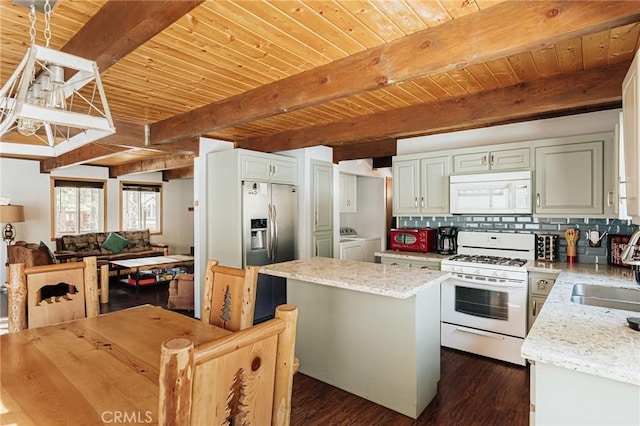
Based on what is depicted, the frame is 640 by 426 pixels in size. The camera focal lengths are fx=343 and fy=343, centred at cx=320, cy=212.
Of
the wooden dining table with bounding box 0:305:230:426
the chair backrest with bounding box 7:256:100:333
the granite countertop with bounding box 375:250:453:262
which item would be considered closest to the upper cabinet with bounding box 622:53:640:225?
the wooden dining table with bounding box 0:305:230:426

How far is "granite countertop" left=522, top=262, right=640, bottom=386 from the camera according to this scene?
1167mm

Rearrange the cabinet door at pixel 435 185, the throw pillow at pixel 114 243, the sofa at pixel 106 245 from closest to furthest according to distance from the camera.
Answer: the cabinet door at pixel 435 185 → the sofa at pixel 106 245 → the throw pillow at pixel 114 243

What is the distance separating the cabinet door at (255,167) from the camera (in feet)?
13.3

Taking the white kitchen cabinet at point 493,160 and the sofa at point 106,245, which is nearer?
the white kitchen cabinet at point 493,160

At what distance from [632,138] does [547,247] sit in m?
2.24

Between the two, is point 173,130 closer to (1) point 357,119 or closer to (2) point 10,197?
(1) point 357,119

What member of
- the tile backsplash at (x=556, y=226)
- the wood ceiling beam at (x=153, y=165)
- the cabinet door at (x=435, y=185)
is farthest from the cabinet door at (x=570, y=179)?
the wood ceiling beam at (x=153, y=165)

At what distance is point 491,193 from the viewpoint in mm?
3529

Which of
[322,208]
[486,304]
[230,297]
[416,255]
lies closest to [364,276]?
[230,297]

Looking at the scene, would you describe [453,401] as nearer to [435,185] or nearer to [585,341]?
[585,341]

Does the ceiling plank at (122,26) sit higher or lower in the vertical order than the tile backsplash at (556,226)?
higher

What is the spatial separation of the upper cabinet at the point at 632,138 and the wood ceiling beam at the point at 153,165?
5.45 meters

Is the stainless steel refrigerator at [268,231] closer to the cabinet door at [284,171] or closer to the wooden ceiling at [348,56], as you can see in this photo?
the cabinet door at [284,171]

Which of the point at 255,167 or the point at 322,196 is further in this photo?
the point at 322,196
